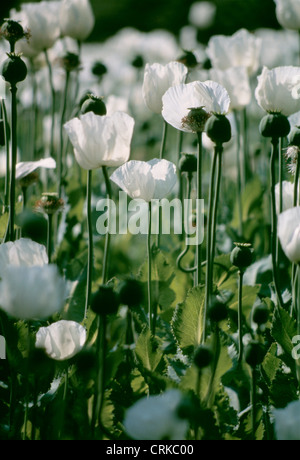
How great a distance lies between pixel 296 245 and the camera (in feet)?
2.20

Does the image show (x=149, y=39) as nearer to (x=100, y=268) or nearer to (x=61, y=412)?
(x=100, y=268)

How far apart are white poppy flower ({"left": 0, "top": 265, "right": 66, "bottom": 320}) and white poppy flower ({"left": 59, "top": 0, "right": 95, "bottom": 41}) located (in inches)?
33.7

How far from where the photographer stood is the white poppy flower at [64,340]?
28.4 inches

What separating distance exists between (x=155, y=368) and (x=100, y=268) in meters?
0.57

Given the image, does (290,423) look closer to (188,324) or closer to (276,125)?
(188,324)

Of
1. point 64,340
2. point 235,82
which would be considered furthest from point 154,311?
point 235,82

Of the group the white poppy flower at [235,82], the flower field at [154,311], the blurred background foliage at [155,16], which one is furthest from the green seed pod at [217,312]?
the blurred background foliage at [155,16]

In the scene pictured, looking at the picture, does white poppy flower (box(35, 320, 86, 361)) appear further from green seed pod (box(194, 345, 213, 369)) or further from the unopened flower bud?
the unopened flower bud

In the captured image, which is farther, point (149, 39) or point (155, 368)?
point (149, 39)

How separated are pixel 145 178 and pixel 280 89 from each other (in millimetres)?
A: 244

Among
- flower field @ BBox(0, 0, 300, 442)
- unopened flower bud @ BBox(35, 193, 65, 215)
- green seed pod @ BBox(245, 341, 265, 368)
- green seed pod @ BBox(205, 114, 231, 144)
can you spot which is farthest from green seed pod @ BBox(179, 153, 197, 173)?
green seed pod @ BBox(245, 341, 265, 368)

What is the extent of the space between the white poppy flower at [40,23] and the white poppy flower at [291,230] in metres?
0.82

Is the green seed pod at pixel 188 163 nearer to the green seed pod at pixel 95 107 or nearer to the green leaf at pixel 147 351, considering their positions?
the green seed pod at pixel 95 107
